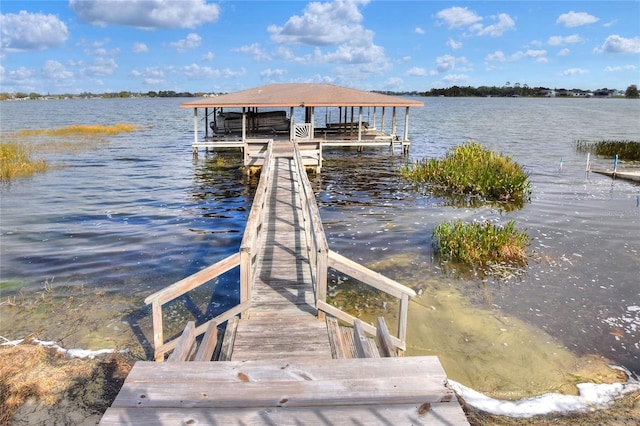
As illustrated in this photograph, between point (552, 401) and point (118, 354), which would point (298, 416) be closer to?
point (552, 401)

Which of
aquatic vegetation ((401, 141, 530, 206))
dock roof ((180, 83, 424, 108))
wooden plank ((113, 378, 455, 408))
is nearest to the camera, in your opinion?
wooden plank ((113, 378, 455, 408))

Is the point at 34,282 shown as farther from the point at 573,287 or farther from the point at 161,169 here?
the point at 161,169

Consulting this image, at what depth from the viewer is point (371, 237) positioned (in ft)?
45.1

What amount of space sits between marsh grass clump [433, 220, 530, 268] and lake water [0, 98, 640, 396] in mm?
468

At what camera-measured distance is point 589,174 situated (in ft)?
83.8

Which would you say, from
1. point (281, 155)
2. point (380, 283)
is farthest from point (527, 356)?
point (281, 155)

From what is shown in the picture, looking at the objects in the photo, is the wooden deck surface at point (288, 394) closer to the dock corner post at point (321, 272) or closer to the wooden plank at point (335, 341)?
the wooden plank at point (335, 341)

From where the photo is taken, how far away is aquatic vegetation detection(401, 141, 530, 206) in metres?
18.7

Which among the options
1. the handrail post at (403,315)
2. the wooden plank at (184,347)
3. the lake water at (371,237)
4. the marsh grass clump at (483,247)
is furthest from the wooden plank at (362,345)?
the marsh grass clump at (483,247)

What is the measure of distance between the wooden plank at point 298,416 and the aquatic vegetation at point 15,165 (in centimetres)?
2402

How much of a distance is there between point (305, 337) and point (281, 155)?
16670 millimetres

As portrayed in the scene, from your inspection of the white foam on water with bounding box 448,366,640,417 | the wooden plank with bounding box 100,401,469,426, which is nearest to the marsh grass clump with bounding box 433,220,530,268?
the white foam on water with bounding box 448,366,640,417

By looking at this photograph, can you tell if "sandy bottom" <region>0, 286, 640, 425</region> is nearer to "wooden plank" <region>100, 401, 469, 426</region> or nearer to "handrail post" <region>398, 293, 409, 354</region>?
"handrail post" <region>398, 293, 409, 354</region>

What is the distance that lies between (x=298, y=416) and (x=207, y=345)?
201cm
